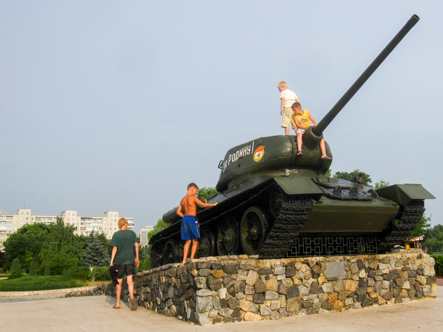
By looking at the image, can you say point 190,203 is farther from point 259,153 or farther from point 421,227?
point 421,227

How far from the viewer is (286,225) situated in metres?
7.79

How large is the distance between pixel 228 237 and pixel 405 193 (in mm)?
3836

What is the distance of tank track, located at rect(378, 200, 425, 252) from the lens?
30.3 ft

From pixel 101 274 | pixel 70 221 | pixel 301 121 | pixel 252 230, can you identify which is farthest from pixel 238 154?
pixel 70 221

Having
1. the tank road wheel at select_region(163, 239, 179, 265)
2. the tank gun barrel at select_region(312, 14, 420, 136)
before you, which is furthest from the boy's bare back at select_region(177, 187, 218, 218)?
the tank road wheel at select_region(163, 239, 179, 265)

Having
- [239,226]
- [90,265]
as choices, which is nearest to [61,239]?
[90,265]

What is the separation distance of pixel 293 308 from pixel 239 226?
237 cm

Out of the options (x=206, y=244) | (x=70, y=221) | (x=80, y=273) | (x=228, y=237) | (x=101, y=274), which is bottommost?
(x=101, y=274)

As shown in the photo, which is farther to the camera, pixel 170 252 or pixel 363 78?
pixel 170 252

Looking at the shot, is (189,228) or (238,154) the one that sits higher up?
(238,154)

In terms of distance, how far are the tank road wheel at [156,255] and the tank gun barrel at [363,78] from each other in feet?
25.0

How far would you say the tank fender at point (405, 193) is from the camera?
903 centimetres

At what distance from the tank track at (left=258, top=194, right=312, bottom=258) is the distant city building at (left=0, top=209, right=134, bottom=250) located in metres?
141

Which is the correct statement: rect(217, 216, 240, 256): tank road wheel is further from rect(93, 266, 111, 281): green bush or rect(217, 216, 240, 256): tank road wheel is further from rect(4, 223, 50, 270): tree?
rect(4, 223, 50, 270): tree
